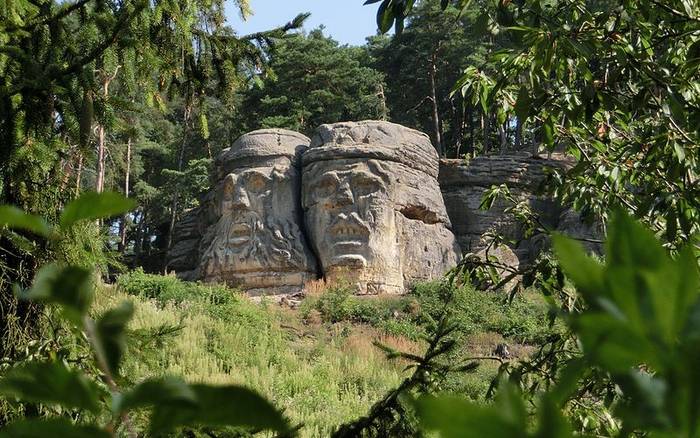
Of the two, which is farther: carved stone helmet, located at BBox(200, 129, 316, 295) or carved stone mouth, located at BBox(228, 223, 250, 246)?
carved stone mouth, located at BBox(228, 223, 250, 246)

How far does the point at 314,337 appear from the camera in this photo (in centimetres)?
1541

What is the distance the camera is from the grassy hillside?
1060 cm

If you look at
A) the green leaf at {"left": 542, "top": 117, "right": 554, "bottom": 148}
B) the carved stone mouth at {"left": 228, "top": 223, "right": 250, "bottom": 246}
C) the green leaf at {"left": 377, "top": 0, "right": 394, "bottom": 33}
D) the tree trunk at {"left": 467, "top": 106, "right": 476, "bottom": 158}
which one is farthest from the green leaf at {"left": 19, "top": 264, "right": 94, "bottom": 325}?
the tree trunk at {"left": 467, "top": 106, "right": 476, "bottom": 158}

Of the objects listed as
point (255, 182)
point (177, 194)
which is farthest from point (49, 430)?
point (177, 194)

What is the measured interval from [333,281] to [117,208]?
717 inches

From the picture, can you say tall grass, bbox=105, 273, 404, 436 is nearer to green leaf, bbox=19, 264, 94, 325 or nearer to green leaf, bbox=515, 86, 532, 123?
green leaf, bbox=515, 86, 532, 123

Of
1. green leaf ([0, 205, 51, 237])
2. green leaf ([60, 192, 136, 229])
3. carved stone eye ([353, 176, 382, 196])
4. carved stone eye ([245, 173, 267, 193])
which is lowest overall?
green leaf ([0, 205, 51, 237])

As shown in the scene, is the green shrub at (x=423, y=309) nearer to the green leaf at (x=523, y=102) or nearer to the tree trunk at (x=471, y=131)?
the green leaf at (x=523, y=102)

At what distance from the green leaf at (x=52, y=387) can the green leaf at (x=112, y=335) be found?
0.05 ft

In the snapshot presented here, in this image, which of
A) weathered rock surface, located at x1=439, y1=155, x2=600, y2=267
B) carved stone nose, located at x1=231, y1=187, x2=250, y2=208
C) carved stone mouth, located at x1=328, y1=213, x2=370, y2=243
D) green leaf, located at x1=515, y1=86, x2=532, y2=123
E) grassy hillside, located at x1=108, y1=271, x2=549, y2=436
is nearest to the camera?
green leaf, located at x1=515, y1=86, x2=532, y2=123

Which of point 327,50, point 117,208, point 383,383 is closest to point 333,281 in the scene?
point 383,383

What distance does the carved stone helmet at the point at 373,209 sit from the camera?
61.2 feet

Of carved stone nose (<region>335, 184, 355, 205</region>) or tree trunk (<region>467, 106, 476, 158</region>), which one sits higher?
tree trunk (<region>467, 106, 476, 158</region>)

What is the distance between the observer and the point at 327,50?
95.3 ft
